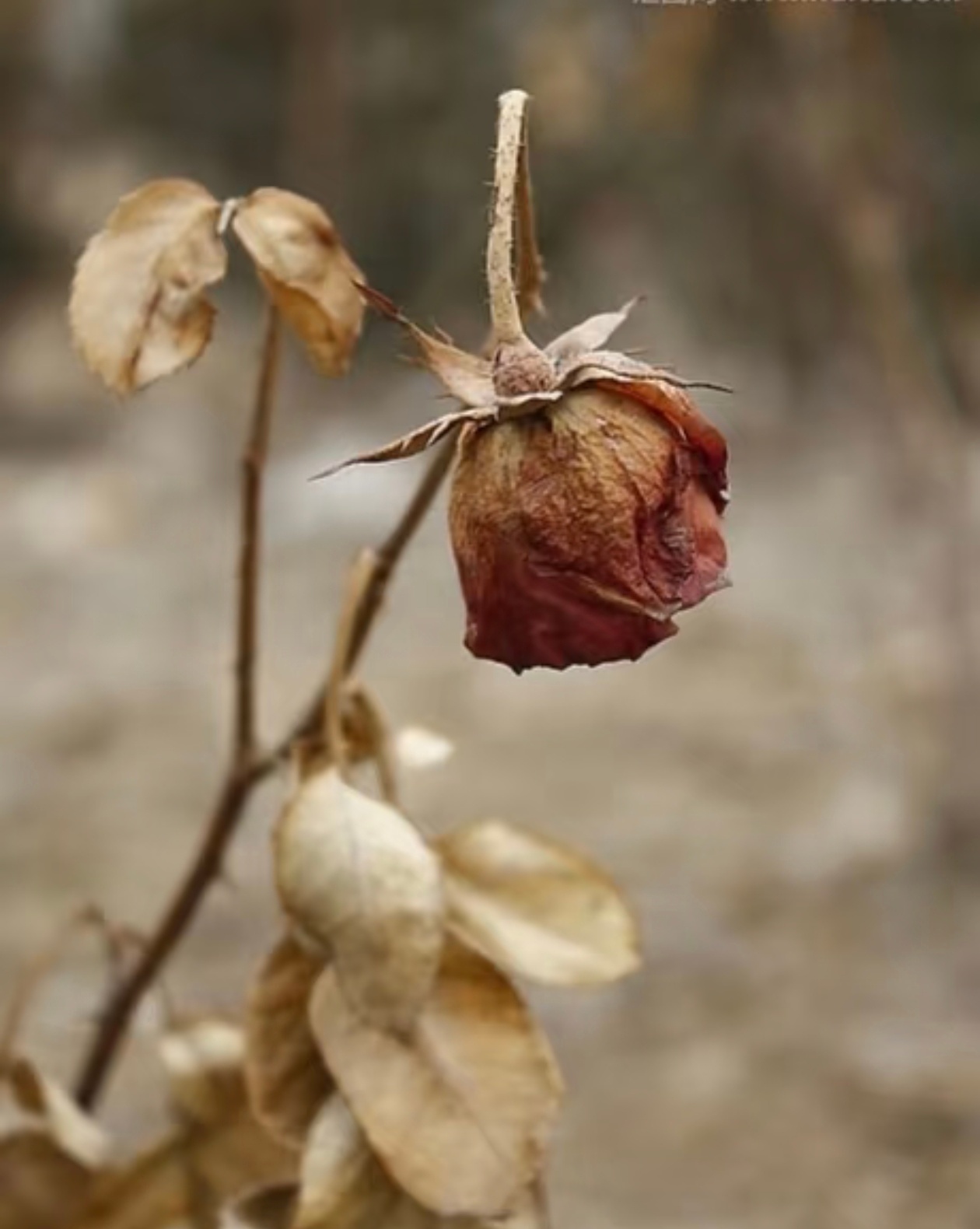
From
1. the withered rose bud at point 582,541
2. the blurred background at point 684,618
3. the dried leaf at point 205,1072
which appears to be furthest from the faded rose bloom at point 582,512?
the blurred background at point 684,618

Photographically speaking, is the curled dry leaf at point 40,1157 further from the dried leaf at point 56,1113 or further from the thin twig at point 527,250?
the thin twig at point 527,250

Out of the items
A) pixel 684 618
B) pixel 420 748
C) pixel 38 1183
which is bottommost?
pixel 684 618

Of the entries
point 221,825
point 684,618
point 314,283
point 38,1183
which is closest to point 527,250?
point 314,283

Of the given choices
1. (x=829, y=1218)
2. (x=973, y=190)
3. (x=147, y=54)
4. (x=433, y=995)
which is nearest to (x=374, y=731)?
(x=433, y=995)

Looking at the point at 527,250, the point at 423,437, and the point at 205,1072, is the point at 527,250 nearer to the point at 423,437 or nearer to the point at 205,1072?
the point at 423,437

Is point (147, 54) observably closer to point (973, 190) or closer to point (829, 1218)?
point (973, 190)

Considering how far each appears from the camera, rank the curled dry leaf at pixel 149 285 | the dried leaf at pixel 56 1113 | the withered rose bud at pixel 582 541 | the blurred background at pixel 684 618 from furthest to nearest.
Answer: the blurred background at pixel 684 618, the dried leaf at pixel 56 1113, the curled dry leaf at pixel 149 285, the withered rose bud at pixel 582 541
